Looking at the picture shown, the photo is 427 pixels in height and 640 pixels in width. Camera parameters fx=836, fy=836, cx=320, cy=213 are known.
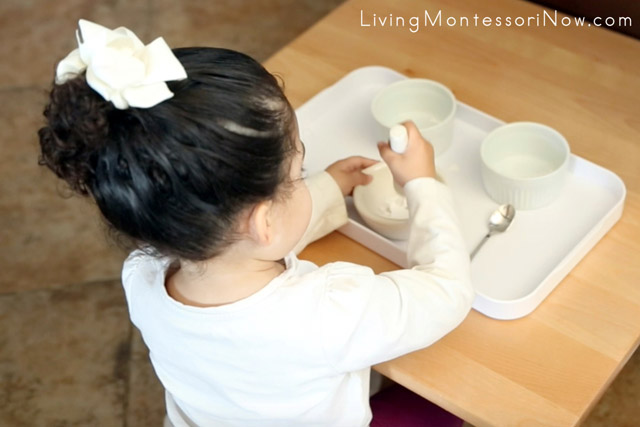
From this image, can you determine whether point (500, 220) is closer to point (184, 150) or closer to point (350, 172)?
point (350, 172)

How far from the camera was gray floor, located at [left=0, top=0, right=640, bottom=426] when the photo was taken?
1.61m

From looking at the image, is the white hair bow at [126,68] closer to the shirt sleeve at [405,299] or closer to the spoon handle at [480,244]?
the shirt sleeve at [405,299]

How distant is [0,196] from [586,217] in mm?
1437

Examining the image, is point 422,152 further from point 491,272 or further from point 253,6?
point 253,6

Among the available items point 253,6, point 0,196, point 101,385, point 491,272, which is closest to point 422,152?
point 491,272

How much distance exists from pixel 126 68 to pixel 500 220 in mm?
517

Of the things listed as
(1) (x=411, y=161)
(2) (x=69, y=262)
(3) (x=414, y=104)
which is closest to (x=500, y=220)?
(1) (x=411, y=161)

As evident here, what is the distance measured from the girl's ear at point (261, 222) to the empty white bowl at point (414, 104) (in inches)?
14.9

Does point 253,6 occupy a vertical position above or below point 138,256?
below

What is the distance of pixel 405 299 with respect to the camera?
0.87 m

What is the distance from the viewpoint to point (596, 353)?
890mm

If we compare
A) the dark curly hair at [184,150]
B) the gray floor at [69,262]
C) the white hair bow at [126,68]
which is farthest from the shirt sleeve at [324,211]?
the gray floor at [69,262]

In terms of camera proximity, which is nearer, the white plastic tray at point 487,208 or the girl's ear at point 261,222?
the girl's ear at point 261,222

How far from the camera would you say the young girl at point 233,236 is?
0.72m
